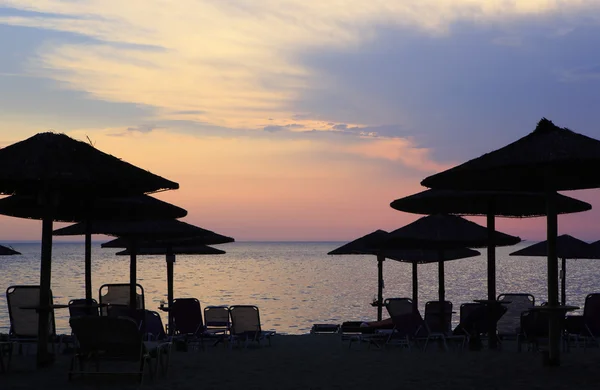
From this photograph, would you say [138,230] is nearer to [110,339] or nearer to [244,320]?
[244,320]

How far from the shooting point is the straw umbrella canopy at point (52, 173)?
8375mm

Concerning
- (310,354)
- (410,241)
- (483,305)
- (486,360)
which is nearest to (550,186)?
Answer: (486,360)

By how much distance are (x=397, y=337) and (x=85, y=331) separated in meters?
5.56

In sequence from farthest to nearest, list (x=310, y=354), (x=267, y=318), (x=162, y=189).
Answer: (x=267, y=318), (x=310, y=354), (x=162, y=189)

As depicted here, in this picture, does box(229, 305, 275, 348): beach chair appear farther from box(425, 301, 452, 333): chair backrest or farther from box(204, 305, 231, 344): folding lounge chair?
box(425, 301, 452, 333): chair backrest

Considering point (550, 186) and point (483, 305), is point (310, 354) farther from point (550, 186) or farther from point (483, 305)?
point (550, 186)

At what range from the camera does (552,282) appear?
28.2 feet

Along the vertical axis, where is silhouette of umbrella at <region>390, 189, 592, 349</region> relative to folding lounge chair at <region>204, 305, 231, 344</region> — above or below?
above

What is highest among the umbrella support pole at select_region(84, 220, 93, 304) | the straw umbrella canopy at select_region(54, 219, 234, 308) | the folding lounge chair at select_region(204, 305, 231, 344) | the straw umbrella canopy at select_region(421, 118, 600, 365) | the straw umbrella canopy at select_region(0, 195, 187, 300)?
the straw umbrella canopy at select_region(421, 118, 600, 365)

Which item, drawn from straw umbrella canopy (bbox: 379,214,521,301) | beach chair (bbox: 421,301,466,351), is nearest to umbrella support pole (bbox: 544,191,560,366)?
straw umbrella canopy (bbox: 379,214,521,301)

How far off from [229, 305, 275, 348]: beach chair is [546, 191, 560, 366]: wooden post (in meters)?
6.01

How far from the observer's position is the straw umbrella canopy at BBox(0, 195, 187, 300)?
11.4m

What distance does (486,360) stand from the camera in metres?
9.62

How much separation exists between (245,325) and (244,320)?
0.09 metres
